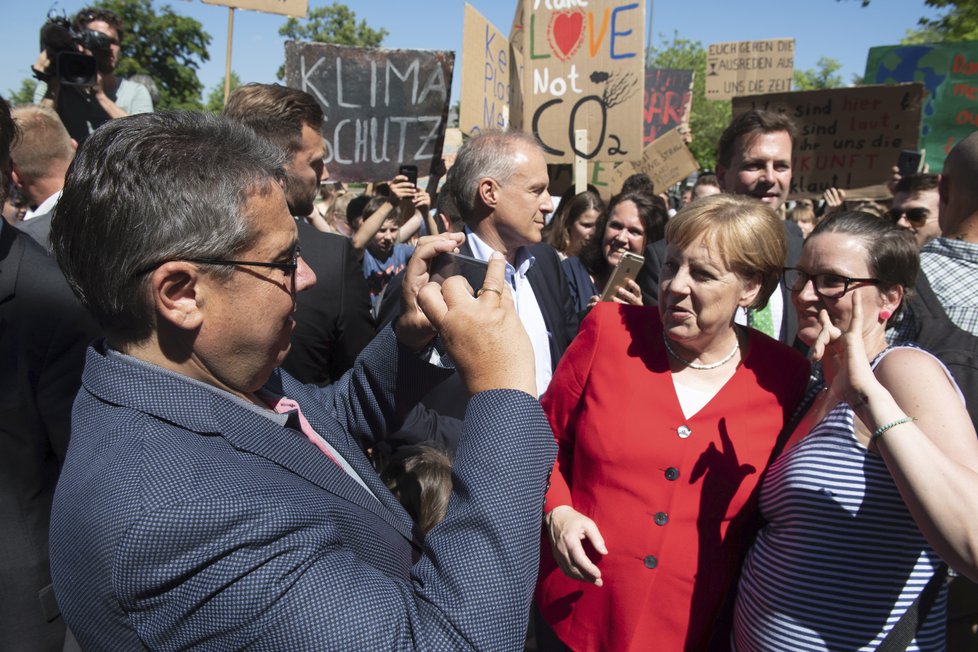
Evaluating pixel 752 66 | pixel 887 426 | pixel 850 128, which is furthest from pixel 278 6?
pixel 752 66

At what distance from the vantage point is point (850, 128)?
531 centimetres

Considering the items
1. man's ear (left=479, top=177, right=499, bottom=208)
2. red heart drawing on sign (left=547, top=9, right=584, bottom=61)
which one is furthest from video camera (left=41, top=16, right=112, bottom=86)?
red heart drawing on sign (left=547, top=9, right=584, bottom=61)

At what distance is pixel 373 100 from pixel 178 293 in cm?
421

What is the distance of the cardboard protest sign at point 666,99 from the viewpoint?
10836mm

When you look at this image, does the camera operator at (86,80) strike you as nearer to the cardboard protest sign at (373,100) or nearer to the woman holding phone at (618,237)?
the cardboard protest sign at (373,100)

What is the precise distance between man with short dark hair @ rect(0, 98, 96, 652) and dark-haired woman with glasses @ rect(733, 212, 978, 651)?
197cm

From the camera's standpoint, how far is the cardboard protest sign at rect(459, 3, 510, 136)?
18.0 feet

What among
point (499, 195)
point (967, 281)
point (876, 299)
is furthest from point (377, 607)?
point (499, 195)

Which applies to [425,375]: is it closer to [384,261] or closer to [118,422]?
[118,422]

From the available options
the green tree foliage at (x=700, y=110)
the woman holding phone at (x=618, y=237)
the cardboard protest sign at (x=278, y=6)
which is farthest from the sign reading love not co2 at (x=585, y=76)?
the green tree foliage at (x=700, y=110)

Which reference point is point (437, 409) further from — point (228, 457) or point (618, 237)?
point (618, 237)

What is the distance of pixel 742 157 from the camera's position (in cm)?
359

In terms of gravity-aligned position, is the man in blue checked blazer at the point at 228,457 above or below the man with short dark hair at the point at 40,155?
below

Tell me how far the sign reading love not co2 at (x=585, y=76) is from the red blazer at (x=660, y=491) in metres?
3.48
